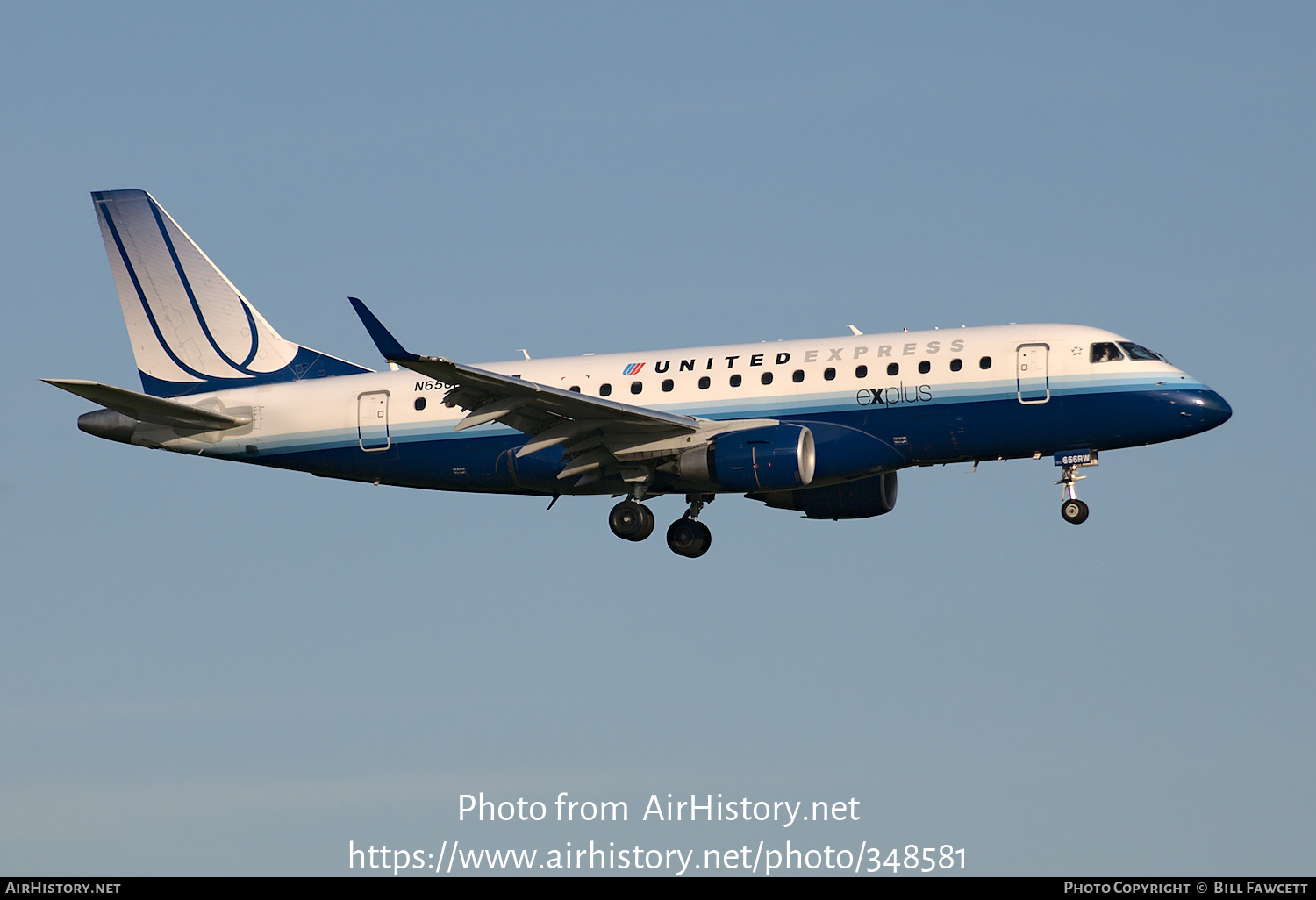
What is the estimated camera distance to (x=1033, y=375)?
40.3 metres

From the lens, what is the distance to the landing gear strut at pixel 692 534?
45.7m

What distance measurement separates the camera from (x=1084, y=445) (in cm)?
4047

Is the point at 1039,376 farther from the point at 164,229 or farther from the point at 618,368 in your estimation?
the point at 164,229

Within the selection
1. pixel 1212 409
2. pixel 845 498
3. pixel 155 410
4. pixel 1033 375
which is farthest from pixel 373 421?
pixel 1212 409

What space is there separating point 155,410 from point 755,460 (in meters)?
16.3

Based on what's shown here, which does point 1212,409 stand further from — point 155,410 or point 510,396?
point 155,410

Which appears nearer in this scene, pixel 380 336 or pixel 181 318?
pixel 380 336

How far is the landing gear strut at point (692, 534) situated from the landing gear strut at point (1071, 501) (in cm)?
959

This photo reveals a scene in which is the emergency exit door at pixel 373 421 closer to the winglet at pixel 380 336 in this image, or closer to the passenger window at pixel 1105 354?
the winglet at pixel 380 336

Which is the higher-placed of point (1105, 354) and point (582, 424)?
point (1105, 354)

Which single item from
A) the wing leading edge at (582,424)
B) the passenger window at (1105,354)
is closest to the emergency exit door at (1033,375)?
the passenger window at (1105,354)

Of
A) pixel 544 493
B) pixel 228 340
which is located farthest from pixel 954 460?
pixel 228 340

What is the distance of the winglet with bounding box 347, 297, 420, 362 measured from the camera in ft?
119
